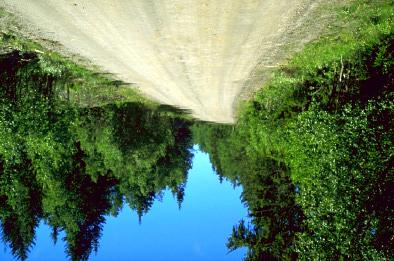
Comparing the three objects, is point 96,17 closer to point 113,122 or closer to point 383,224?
point 113,122

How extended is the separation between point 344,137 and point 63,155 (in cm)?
1439

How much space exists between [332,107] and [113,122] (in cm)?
1194

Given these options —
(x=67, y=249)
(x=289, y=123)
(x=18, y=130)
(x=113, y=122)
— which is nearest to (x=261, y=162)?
(x=289, y=123)

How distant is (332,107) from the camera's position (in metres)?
15.1

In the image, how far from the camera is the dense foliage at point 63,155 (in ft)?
60.8

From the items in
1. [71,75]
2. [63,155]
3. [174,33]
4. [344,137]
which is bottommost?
[63,155]

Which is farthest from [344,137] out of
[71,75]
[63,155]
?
[63,155]

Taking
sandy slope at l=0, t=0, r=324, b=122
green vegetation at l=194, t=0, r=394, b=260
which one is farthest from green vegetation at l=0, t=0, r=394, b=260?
sandy slope at l=0, t=0, r=324, b=122

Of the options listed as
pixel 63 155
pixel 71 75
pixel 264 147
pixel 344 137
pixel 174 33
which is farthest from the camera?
pixel 63 155

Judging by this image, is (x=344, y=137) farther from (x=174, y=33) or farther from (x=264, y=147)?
(x=264, y=147)

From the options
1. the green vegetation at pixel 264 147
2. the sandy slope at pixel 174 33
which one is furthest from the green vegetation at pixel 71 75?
the sandy slope at pixel 174 33

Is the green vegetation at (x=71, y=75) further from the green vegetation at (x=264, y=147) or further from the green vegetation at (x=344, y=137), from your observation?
the green vegetation at (x=344, y=137)

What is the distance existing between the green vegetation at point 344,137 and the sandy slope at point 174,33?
146cm

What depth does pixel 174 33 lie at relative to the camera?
13828 mm
